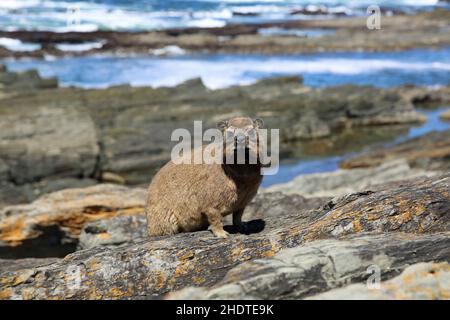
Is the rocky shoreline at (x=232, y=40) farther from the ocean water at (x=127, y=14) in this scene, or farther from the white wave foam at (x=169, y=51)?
the ocean water at (x=127, y=14)

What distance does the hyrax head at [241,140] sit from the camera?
25.7ft

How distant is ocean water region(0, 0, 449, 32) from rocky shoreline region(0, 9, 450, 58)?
1957 mm

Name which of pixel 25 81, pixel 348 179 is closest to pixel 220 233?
pixel 348 179

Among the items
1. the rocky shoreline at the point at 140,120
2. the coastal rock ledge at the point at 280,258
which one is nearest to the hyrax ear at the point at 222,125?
the coastal rock ledge at the point at 280,258

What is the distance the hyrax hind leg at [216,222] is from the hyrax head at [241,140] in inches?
27.8

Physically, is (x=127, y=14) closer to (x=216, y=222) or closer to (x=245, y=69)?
(x=245, y=69)

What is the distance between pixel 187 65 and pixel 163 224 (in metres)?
46.2

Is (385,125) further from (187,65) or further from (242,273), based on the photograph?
(242,273)

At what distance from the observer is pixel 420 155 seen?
24.1 meters

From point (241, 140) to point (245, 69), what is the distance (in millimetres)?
44300

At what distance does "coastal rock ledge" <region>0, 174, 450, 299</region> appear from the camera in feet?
16.2

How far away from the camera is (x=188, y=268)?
6273mm

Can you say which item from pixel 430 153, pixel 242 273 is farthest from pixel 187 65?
pixel 242 273

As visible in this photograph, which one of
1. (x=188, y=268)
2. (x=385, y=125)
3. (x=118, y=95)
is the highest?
(x=188, y=268)
